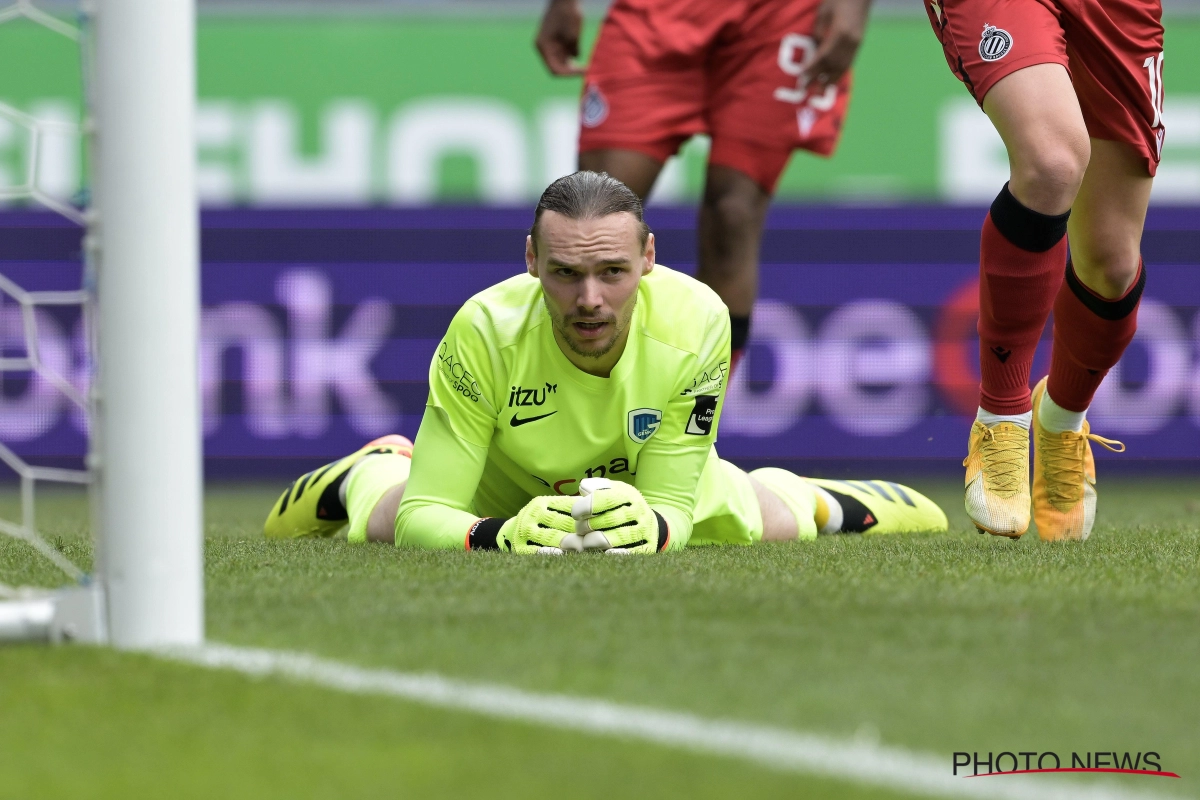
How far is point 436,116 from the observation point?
310 inches

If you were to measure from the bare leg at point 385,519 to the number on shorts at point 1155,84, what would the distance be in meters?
1.86

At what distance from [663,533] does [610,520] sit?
0.60ft

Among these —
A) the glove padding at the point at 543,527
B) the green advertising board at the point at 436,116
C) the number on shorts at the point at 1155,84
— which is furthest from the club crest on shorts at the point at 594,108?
the green advertising board at the point at 436,116

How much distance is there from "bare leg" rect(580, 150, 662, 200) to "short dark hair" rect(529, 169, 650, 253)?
1422mm

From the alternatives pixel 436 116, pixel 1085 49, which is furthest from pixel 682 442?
pixel 436 116

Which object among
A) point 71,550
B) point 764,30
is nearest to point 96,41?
point 71,550

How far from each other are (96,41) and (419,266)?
5.10 metres

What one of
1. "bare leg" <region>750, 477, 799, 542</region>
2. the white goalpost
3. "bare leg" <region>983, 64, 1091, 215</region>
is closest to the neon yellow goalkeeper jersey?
"bare leg" <region>750, 477, 799, 542</region>

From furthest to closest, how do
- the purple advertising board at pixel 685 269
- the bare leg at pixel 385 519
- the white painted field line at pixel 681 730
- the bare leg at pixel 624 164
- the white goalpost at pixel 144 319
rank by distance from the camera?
1. the purple advertising board at pixel 685 269
2. the bare leg at pixel 624 164
3. the bare leg at pixel 385 519
4. the white goalpost at pixel 144 319
5. the white painted field line at pixel 681 730

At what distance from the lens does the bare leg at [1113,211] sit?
3652mm

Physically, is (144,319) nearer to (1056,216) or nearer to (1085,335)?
(1056,216)

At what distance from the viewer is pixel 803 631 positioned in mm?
2277

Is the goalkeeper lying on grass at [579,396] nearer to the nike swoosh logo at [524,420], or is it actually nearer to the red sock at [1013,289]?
the nike swoosh logo at [524,420]

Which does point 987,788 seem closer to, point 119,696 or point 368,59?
point 119,696
